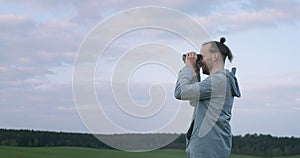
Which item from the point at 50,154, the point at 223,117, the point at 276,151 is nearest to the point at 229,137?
the point at 223,117

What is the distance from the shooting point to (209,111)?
4.45 metres

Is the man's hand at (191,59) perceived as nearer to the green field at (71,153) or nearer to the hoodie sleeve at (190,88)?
the hoodie sleeve at (190,88)

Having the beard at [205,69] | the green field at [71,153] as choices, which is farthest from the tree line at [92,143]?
the beard at [205,69]

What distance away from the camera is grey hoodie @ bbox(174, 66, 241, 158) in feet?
14.3

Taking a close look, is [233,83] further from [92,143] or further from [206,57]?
[92,143]

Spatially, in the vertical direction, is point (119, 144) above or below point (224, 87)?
below

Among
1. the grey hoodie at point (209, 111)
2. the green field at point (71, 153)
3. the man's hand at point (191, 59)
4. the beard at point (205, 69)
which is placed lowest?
the green field at point (71, 153)

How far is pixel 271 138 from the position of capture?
37.3 meters

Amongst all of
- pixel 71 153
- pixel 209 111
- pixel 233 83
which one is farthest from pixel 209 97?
pixel 71 153

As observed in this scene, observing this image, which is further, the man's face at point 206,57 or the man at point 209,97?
the man's face at point 206,57

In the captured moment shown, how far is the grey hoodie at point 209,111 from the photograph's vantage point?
14.3ft

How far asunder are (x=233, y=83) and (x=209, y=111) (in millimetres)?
330

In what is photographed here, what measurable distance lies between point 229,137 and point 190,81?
531 millimetres

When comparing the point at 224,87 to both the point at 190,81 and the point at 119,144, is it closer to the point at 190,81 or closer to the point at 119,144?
Answer: the point at 190,81
